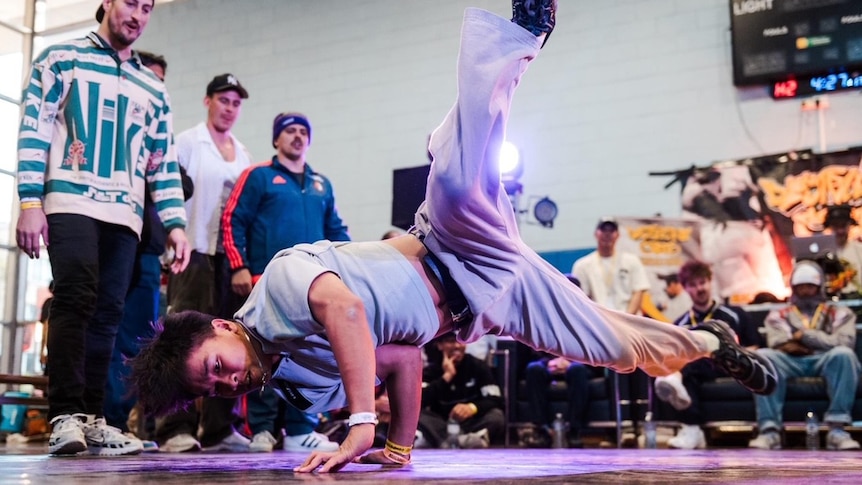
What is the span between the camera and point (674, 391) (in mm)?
5008

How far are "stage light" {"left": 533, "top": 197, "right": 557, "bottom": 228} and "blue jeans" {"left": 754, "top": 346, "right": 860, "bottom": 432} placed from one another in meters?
2.55

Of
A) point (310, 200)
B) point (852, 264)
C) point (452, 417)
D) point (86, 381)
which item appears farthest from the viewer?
point (852, 264)

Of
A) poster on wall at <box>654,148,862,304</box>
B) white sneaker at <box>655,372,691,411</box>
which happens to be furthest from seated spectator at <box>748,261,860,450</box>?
poster on wall at <box>654,148,862,304</box>

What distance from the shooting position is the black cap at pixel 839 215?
6098mm

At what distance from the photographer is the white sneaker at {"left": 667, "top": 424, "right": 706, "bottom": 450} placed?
16.0 feet

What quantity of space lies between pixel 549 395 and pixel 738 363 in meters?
3.00

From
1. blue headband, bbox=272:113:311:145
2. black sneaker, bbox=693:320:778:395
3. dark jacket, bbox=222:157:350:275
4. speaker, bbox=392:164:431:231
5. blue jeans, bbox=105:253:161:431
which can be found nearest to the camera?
black sneaker, bbox=693:320:778:395

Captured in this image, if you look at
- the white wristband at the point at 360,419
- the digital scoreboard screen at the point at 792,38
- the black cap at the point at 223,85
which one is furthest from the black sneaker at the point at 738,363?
the digital scoreboard screen at the point at 792,38

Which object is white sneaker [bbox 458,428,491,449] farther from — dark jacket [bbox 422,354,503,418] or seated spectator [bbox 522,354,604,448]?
seated spectator [bbox 522,354,604,448]

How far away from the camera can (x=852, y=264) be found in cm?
596

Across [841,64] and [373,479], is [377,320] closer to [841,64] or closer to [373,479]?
[373,479]

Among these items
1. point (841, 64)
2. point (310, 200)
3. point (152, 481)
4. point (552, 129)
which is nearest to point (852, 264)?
point (841, 64)

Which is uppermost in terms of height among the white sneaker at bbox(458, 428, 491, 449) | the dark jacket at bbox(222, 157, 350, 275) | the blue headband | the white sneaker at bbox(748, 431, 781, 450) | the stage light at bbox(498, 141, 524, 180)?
the stage light at bbox(498, 141, 524, 180)

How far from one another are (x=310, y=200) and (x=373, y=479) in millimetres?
2533
